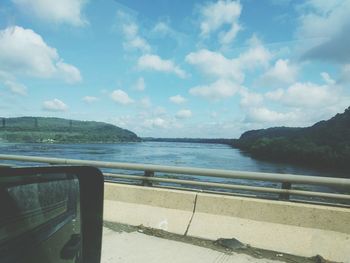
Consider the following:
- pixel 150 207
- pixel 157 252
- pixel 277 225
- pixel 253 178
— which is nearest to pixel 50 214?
pixel 157 252

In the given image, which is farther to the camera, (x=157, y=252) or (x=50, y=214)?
(x=157, y=252)

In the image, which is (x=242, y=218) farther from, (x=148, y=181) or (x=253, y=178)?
(x=148, y=181)

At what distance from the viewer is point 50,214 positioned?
1784 mm

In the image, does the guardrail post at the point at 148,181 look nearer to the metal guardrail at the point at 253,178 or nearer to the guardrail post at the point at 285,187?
the metal guardrail at the point at 253,178

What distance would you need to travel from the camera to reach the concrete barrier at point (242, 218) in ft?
17.3

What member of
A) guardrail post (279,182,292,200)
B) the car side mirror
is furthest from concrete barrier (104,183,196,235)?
the car side mirror

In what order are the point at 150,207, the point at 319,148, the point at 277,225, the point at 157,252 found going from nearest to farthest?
the point at 157,252, the point at 277,225, the point at 150,207, the point at 319,148

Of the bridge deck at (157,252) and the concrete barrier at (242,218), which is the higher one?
the concrete barrier at (242,218)

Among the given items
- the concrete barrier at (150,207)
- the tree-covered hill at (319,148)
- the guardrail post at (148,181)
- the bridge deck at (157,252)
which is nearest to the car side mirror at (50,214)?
the bridge deck at (157,252)

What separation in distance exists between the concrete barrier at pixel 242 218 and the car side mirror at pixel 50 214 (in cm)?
383

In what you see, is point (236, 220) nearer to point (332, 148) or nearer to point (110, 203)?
point (110, 203)

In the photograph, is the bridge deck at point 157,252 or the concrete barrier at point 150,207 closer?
the bridge deck at point 157,252

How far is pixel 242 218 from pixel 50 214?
14.9ft

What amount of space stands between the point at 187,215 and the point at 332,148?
83.8m
